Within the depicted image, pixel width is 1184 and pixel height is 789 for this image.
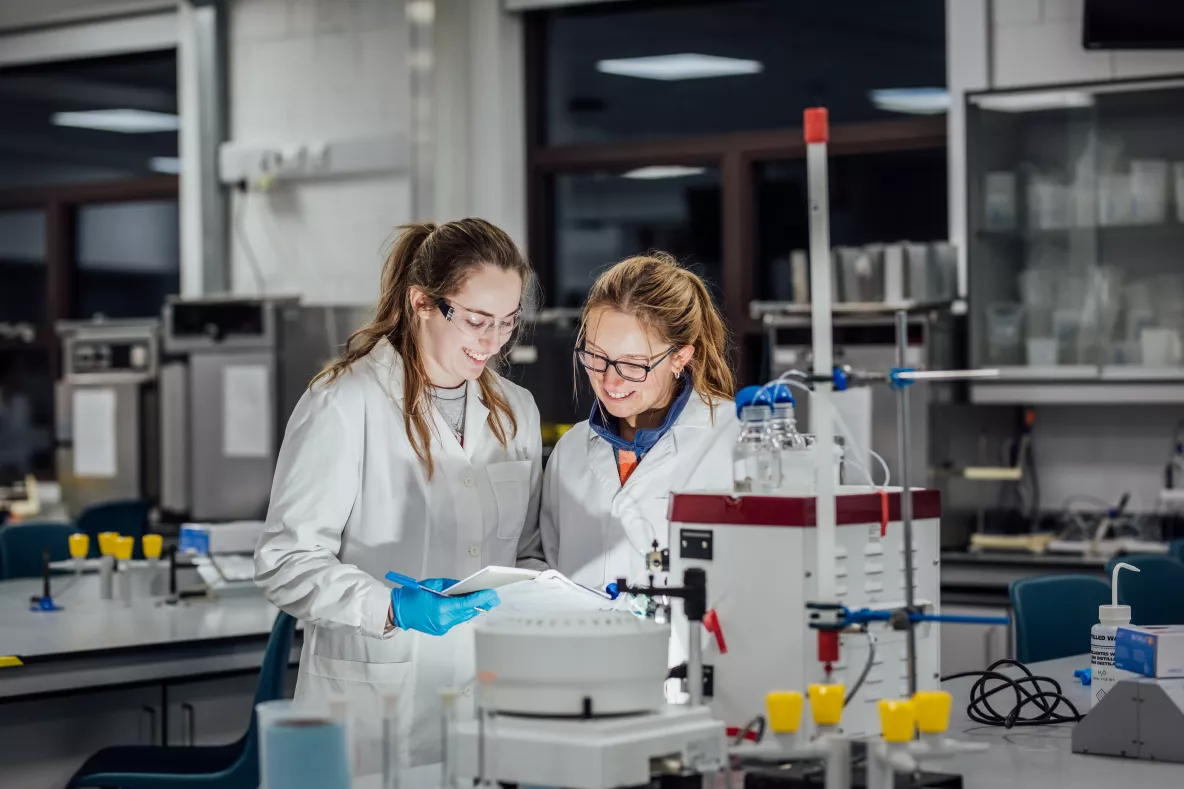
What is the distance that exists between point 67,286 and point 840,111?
12.6ft

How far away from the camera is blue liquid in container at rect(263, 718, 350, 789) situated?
4.82 feet

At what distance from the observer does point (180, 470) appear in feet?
18.2

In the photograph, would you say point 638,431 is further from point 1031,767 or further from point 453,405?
point 1031,767

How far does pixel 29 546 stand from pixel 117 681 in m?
1.97

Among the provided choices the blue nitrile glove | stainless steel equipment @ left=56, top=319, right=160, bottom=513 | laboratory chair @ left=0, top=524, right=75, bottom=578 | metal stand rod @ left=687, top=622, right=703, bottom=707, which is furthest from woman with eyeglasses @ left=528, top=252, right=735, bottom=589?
stainless steel equipment @ left=56, top=319, right=160, bottom=513

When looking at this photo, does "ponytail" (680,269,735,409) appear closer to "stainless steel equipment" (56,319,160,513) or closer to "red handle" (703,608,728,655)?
"red handle" (703,608,728,655)

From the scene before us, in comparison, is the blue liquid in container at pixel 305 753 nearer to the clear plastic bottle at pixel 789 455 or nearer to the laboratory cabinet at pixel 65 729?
the clear plastic bottle at pixel 789 455

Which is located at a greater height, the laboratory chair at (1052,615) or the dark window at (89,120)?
the dark window at (89,120)

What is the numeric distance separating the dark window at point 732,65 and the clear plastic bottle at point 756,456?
365 cm

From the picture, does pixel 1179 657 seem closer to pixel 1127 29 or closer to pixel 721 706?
pixel 721 706

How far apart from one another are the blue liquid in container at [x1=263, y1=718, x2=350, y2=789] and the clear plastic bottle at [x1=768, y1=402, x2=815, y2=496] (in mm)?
655

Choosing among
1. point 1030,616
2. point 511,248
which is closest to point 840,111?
point 1030,616

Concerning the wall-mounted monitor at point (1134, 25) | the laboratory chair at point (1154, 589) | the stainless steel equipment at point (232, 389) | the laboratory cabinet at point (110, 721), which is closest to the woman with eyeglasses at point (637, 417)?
the laboratory cabinet at point (110, 721)

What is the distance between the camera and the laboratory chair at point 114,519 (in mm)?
5078
